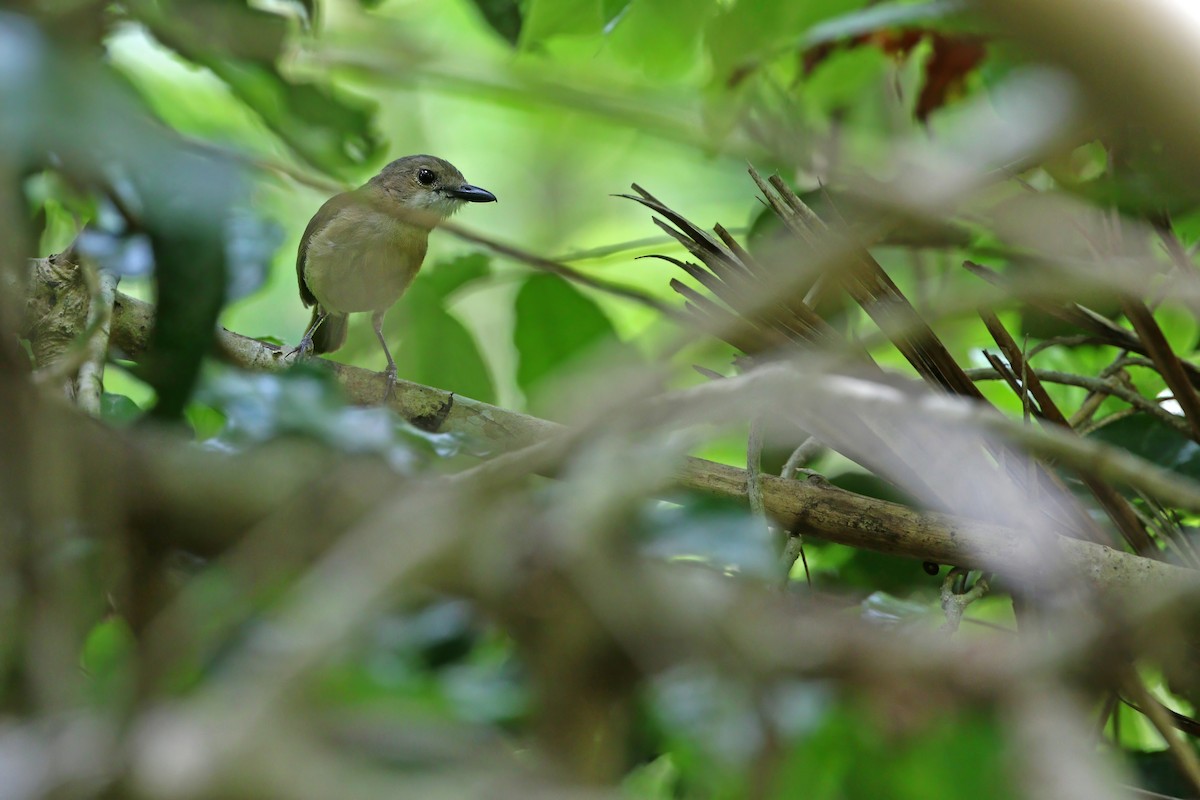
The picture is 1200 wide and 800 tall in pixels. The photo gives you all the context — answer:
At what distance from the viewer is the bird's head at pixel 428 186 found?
4.58m

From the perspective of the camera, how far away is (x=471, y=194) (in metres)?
4.54

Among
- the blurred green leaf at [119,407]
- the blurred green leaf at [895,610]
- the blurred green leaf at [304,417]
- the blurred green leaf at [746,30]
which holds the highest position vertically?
the blurred green leaf at [746,30]

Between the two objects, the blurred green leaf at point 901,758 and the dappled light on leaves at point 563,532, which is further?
the blurred green leaf at point 901,758

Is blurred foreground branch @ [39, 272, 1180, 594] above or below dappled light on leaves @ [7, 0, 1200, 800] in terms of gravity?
below

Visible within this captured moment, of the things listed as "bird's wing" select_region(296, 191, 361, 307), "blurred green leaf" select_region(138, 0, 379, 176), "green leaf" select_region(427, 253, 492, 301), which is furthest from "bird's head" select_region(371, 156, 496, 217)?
"green leaf" select_region(427, 253, 492, 301)

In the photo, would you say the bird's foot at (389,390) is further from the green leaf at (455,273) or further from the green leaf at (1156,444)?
the green leaf at (1156,444)

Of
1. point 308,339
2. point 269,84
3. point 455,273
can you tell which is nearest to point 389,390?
point 455,273

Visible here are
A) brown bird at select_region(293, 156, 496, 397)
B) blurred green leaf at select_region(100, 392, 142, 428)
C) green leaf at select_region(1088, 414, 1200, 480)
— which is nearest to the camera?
blurred green leaf at select_region(100, 392, 142, 428)

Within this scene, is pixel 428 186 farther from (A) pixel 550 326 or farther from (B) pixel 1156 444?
(B) pixel 1156 444

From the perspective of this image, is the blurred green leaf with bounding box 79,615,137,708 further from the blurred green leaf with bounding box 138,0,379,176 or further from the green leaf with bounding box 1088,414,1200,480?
the green leaf with bounding box 1088,414,1200,480

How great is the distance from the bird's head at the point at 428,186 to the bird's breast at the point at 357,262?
202 mm

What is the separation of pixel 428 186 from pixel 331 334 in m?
0.80

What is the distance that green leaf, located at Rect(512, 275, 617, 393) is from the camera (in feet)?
8.21

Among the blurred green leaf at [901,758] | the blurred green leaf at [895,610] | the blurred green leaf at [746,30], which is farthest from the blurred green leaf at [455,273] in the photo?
the blurred green leaf at [901,758]
